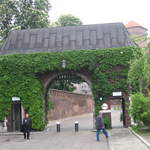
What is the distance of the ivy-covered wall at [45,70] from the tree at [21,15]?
13901 millimetres

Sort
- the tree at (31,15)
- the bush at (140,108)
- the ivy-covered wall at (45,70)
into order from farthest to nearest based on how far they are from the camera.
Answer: the tree at (31,15) < the ivy-covered wall at (45,70) < the bush at (140,108)

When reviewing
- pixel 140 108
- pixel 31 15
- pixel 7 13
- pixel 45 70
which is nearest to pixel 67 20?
pixel 31 15

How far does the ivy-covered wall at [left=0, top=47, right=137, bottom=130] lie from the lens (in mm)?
24594

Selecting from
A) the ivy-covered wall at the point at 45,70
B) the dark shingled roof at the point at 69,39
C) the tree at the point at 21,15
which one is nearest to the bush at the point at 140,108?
the ivy-covered wall at the point at 45,70

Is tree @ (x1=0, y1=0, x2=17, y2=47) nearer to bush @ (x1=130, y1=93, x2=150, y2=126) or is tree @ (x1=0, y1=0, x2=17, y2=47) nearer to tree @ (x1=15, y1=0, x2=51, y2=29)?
tree @ (x1=15, y1=0, x2=51, y2=29)

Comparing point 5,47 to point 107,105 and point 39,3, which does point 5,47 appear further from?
point 39,3

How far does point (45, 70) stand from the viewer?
2511cm

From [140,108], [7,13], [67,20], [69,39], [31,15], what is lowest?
[140,108]

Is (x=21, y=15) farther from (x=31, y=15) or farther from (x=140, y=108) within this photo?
(x=140, y=108)

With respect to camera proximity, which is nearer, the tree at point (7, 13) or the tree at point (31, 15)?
the tree at point (7, 13)

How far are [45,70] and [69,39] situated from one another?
3.76 metres

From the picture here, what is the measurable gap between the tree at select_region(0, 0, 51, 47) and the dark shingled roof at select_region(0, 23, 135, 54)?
10496 mm

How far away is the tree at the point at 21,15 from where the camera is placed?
127 ft

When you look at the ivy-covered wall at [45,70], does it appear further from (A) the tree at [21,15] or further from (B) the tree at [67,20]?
(B) the tree at [67,20]
